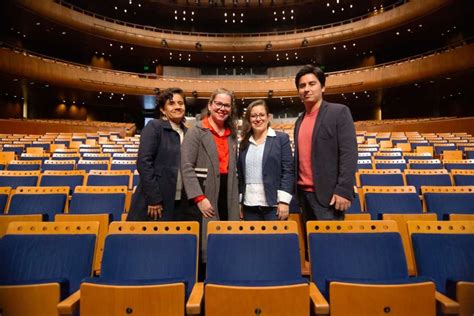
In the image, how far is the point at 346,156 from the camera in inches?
60.2

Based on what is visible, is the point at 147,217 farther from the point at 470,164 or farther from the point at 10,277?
the point at 470,164

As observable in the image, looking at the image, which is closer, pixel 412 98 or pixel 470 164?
pixel 470 164

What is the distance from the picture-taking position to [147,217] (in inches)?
67.3

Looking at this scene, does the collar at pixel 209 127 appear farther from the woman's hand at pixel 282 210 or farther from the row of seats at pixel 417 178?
the row of seats at pixel 417 178

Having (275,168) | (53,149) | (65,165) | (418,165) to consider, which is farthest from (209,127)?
(53,149)

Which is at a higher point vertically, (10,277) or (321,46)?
(321,46)

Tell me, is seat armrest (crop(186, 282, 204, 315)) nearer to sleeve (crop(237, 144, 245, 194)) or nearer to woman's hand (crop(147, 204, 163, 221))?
woman's hand (crop(147, 204, 163, 221))

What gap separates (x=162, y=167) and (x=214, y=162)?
30cm

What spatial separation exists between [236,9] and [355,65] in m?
6.44

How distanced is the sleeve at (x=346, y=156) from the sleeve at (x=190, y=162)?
2.32ft

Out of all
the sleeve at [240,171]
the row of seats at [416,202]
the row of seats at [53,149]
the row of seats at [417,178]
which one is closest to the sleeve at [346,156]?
the sleeve at [240,171]

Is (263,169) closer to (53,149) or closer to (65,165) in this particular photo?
(65,165)

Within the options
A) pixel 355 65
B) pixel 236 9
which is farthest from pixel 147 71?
pixel 355 65

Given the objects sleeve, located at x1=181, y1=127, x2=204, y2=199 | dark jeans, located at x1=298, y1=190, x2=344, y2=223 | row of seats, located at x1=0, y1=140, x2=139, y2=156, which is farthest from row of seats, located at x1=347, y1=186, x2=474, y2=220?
row of seats, located at x1=0, y1=140, x2=139, y2=156
